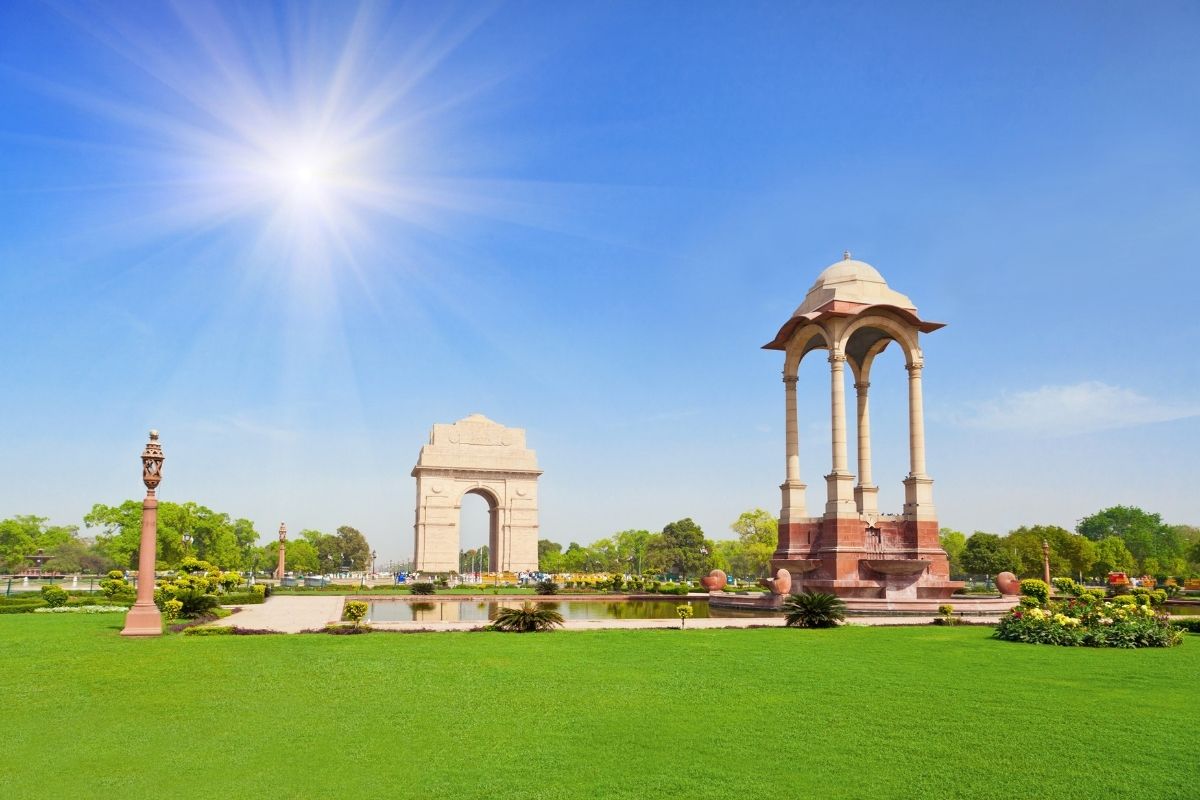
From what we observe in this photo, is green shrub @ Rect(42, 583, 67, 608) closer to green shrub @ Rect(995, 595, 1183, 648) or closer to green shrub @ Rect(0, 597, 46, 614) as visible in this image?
green shrub @ Rect(0, 597, 46, 614)

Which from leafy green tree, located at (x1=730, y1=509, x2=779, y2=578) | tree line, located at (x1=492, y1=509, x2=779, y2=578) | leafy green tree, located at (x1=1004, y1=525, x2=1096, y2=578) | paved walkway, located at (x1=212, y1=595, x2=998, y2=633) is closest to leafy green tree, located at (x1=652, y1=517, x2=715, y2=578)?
tree line, located at (x1=492, y1=509, x2=779, y2=578)

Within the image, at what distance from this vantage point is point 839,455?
2598 centimetres

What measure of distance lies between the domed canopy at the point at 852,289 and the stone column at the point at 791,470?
8.72 ft

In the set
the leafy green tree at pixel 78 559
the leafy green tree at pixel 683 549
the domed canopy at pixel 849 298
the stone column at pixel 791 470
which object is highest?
the domed canopy at pixel 849 298

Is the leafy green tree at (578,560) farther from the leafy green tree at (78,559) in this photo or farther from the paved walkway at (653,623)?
the paved walkway at (653,623)

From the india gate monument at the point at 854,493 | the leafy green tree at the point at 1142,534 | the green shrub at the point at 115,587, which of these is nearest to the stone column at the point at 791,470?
the india gate monument at the point at 854,493

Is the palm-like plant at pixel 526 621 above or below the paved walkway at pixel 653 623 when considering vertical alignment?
above

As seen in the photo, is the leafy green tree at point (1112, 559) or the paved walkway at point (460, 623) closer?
the paved walkway at point (460, 623)

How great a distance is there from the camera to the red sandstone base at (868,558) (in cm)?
2477

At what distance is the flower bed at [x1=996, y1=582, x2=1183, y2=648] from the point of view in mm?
14289

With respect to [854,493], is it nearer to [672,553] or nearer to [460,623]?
[460,623]

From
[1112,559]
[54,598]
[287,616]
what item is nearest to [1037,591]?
[287,616]

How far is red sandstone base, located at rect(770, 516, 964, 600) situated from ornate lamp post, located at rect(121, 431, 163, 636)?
17385 mm

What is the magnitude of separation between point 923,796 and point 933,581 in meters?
21.1
